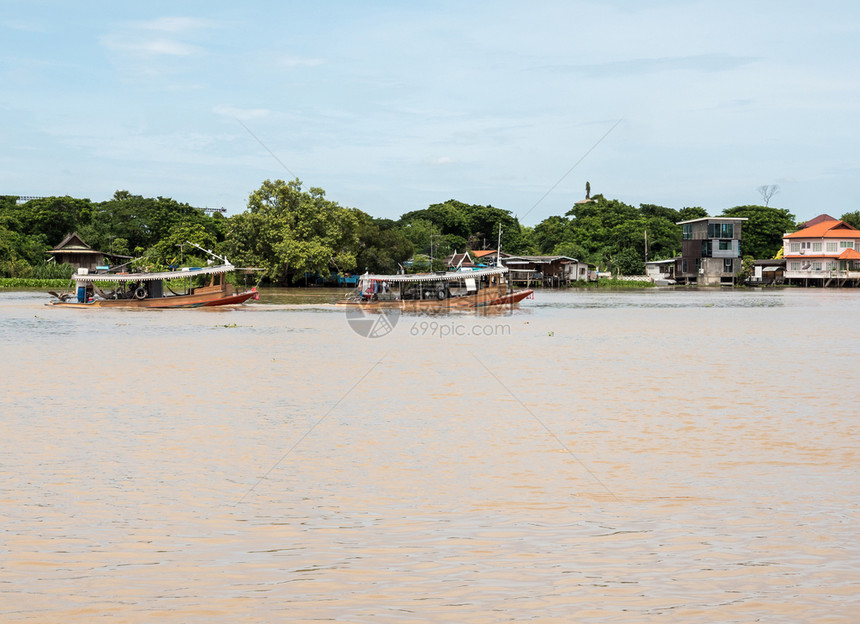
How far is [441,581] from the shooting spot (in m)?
5.79

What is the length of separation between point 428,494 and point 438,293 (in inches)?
1516

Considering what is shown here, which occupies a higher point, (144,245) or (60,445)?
(144,245)

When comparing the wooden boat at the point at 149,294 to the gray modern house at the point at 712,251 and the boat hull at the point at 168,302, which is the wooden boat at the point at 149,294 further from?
the gray modern house at the point at 712,251

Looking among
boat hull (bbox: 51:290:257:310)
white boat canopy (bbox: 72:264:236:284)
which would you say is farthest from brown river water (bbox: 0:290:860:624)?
boat hull (bbox: 51:290:257:310)

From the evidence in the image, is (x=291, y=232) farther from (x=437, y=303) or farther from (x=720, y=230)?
(x=720, y=230)

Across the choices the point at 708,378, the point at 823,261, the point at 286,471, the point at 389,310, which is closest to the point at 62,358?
the point at 286,471

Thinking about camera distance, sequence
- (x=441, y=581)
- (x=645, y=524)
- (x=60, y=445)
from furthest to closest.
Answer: (x=60, y=445)
(x=645, y=524)
(x=441, y=581)

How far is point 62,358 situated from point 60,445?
11539 millimetres

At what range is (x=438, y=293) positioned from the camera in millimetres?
46562

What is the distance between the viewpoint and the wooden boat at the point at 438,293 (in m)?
45.4

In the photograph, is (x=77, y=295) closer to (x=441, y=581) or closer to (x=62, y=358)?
(x=62, y=358)

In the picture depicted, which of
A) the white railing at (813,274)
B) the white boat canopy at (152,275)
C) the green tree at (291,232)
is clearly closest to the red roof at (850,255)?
the white railing at (813,274)

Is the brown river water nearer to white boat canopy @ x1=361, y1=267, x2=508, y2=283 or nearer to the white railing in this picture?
white boat canopy @ x1=361, y1=267, x2=508, y2=283

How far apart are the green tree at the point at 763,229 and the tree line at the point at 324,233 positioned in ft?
0.40
